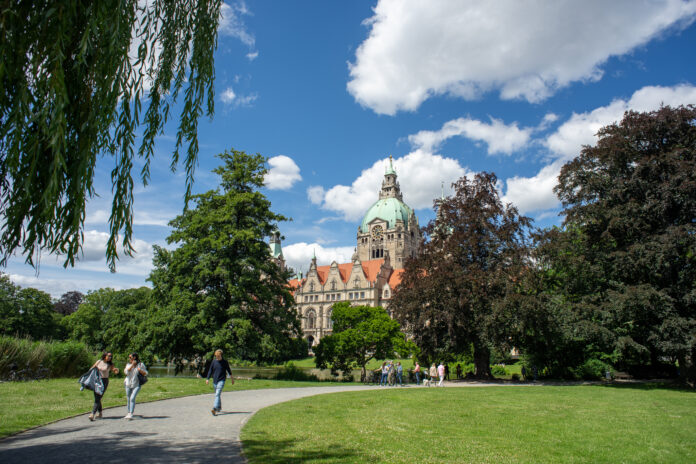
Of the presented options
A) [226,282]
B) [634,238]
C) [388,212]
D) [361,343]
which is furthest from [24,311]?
[388,212]

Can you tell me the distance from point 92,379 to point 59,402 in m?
2.91

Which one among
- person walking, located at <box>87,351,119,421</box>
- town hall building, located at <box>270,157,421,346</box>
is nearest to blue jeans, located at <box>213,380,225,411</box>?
person walking, located at <box>87,351,119,421</box>

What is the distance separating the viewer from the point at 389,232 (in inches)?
3957

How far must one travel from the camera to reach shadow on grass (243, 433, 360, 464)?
6.55 meters

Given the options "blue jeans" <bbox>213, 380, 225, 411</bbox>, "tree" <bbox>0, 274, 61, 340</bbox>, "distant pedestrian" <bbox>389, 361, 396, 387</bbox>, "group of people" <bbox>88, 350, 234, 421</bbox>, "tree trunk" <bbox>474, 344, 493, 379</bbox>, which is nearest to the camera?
"group of people" <bbox>88, 350, 234, 421</bbox>

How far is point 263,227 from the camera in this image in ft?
91.1

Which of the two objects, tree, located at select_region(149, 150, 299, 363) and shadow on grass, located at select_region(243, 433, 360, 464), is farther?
tree, located at select_region(149, 150, 299, 363)

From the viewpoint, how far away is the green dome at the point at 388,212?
103m

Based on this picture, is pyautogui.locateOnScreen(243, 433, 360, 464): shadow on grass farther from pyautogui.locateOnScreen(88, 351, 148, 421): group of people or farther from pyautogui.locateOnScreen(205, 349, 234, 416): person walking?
pyautogui.locateOnScreen(88, 351, 148, 421): group of people

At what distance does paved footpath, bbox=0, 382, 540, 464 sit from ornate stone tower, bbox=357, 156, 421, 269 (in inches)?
3385

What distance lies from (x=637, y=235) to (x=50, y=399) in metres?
27.0

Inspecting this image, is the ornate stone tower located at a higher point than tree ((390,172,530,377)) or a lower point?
higher

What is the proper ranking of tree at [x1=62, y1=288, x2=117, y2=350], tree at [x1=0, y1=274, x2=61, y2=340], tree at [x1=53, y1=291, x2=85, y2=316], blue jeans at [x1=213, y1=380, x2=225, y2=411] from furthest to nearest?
1. tree at [x1=53, y1=291, x2=85, y2=316]
2. tree at [x1=62, y1=288, x2=117, y2=350]
3. tree at [x1=0, y1=274, x2=61, y2=340]
4. blue jeans at [x1=213, y1=380, x2=225, y2=411]

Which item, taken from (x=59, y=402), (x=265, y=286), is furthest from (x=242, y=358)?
(x=59, y=402)
